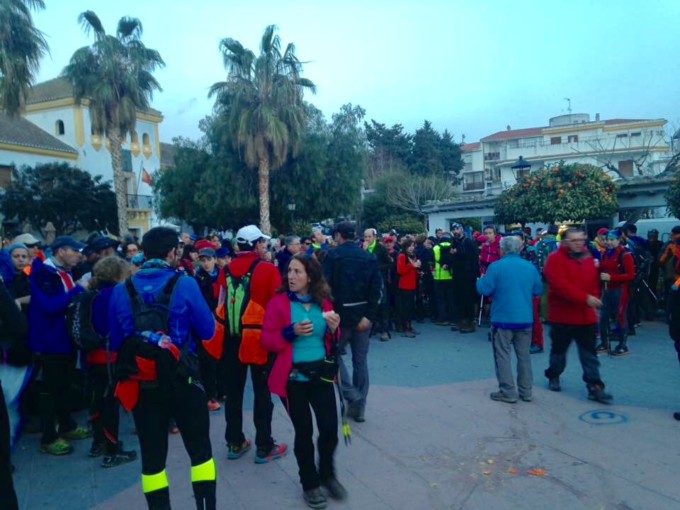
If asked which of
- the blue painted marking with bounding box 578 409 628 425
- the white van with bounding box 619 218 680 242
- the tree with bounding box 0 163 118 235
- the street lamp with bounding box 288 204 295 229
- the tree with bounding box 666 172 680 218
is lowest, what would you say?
the blue painted marking with bounding box 578 409 628 425

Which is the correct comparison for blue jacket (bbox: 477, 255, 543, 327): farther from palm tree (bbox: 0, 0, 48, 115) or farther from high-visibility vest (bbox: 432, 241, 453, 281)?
palm tree (bbox: 0, 0, 48, 115)

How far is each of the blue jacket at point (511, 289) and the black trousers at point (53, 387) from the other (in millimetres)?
4196

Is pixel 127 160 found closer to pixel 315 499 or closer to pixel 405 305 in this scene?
pixel 405 305

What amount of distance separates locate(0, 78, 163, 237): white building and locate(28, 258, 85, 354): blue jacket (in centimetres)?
3158

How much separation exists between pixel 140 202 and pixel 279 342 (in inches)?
1669

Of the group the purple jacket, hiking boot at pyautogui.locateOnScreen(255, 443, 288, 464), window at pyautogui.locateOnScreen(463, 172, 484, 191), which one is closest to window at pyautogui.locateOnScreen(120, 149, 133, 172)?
window at pyautogui.locateOnScreen(463, 172, 484, 191)

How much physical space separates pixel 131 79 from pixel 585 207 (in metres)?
20.5

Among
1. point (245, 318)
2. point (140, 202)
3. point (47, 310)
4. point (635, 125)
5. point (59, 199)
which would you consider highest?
point (635, 125)

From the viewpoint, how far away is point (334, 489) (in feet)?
13.8

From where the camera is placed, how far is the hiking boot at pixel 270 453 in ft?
16.1

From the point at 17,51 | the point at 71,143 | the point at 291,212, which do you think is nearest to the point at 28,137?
the point at 71,143

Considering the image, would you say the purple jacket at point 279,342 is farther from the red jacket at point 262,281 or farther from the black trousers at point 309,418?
the red jacket at point 262,281

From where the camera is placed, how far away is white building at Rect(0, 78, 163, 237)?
116ft

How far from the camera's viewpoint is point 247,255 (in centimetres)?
483
